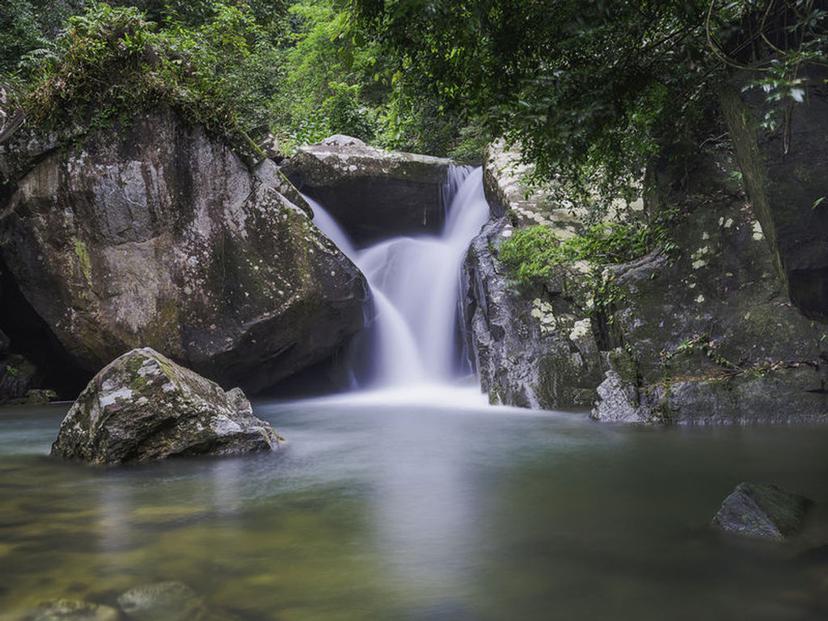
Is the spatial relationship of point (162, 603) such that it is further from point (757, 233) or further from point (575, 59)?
point (757, 233)

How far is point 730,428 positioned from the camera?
25.0ft

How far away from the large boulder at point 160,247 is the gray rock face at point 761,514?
8.14m

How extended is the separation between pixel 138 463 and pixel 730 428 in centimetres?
590

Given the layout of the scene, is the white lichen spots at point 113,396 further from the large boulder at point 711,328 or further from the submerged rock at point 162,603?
the large boulder at point 711,328

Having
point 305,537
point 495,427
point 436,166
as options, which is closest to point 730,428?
point 495,427

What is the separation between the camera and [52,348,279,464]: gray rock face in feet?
22.0

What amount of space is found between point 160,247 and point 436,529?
26.8 ft

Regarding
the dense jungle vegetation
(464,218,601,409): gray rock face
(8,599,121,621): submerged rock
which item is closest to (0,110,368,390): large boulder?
(464,218,601,409): gray rock face

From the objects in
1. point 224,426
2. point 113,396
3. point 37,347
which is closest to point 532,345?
point 224,426

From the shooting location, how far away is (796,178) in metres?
4.27

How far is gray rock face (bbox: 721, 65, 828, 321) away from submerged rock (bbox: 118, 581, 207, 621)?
3.83 m

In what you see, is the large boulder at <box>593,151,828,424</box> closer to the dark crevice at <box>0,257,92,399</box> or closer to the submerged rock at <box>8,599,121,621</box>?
the submerged rock at <box>8,599,121,621</box>

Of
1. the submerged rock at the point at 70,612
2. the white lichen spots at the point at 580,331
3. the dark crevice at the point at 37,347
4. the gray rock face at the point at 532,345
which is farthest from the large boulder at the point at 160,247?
the submerged rock at the point at 70,612

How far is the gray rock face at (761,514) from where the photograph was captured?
13.4 ft
